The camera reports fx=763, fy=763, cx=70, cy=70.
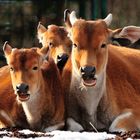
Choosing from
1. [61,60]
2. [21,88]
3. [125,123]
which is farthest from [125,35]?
[21,88]

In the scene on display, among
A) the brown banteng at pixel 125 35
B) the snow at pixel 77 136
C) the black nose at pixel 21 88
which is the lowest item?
the snow at pixel 77 136

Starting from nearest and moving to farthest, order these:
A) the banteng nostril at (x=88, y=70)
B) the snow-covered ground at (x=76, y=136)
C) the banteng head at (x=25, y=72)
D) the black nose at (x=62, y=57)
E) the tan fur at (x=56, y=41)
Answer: the snow-covered ground at (x=76, y=136) → the banteng nostril at (x=88, y=70) → the banteng head at (x=25, y=72) → the black nose at (x=62, y=57) → the tan fur at (x=56, y=41)

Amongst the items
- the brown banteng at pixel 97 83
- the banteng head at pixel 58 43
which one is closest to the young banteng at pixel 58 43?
the banteng head at pixel 58 43

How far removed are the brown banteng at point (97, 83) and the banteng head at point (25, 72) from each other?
0.49 meters

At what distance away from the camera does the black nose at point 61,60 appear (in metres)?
10.7

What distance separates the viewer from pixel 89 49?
913 cm

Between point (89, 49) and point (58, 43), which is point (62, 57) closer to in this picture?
point (58, 43)

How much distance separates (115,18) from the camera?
17.0 meters

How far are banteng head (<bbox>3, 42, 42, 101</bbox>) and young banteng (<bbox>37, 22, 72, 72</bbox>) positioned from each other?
52.3 inches

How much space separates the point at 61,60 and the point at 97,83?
1452mm

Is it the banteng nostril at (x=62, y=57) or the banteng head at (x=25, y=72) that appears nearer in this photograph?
the banteng head at (x=25, y=72)

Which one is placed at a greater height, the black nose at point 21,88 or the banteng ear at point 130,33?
the banteng ear at point 130,33

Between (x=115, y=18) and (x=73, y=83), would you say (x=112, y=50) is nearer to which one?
(x=73, y=83)

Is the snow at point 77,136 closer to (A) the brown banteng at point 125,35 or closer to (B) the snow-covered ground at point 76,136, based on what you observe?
(B) the snow-covered ground at point 76,136
